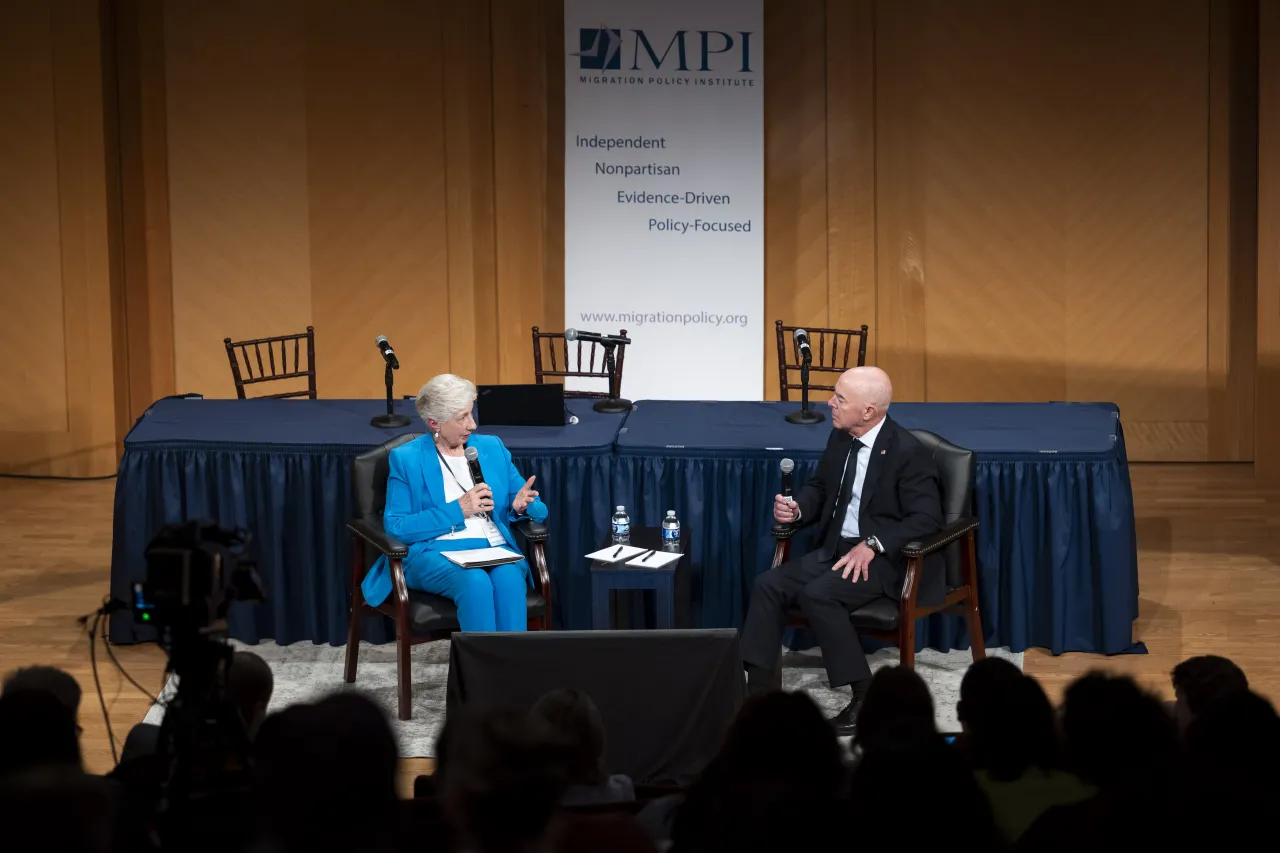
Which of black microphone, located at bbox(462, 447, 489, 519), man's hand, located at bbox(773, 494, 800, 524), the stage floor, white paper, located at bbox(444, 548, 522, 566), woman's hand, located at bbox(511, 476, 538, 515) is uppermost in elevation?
black microphone, located at bbox(462, 447, 489, 519)

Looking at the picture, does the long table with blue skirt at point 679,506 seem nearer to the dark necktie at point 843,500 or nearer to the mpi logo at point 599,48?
the dark necktie at point 843,500

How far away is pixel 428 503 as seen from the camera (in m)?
4.83

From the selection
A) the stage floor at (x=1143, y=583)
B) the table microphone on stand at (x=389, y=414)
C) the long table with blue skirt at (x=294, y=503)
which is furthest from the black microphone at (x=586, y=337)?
the stage floor at (x=1143, y=583)

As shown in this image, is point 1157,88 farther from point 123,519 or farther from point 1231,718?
point 1231,718

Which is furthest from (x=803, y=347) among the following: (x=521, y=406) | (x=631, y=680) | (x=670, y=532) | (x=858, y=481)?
(x=631, y=680)

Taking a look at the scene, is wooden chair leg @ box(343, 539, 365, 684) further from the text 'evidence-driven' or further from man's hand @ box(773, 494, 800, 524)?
the text 'evidence-driven'

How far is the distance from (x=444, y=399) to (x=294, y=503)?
901 millimetres

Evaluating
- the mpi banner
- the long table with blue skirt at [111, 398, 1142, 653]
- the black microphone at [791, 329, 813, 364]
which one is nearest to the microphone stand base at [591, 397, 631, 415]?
the long table with blue skirt at [111, 398, 1142, 653]

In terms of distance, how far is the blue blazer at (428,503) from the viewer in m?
4.75

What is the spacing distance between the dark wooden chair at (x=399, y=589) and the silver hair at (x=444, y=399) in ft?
0.84

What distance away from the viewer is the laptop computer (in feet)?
18.0

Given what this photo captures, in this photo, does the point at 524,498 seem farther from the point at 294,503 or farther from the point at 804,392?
the point at 804,392

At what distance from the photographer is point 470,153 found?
27.3 ft

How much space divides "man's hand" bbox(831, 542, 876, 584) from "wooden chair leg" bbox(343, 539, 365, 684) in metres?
1.52
